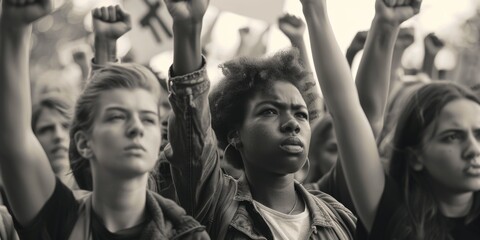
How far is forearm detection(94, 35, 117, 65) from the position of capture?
4062 mm

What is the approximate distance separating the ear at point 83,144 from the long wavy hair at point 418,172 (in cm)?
124

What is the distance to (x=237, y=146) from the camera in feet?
14.2

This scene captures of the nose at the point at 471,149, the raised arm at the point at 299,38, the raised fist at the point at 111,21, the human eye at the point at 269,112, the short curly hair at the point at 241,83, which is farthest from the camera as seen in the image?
the raised arm at the point at 299,38

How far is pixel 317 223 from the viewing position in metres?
4.12

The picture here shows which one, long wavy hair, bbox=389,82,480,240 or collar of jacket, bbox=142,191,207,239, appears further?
long wavy hair, bbox=389,82,480,240

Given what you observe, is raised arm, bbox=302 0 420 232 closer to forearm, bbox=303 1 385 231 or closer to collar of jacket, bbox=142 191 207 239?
forearm, bbox=303 1 385 231

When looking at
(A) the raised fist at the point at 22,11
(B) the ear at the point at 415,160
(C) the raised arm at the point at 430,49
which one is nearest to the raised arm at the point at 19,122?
(A) the raised fist at the point at 22,11

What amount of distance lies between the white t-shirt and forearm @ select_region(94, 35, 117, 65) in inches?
31.3

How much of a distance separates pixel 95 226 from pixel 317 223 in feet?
3.04

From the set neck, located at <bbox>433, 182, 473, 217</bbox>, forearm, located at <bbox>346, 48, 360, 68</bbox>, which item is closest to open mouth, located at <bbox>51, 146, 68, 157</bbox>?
forearm, located at <bbox>346, 48, 360, 68</bbox>

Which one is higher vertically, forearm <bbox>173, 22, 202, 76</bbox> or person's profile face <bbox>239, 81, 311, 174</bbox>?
forearm <bbox>173, 22, 202, 76</bbox>

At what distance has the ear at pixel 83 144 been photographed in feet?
12.2

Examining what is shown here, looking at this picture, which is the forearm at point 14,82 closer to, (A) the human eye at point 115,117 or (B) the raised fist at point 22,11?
(B) the raised fist at point 22,11

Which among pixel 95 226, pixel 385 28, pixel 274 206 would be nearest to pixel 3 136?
pixel 95 226
